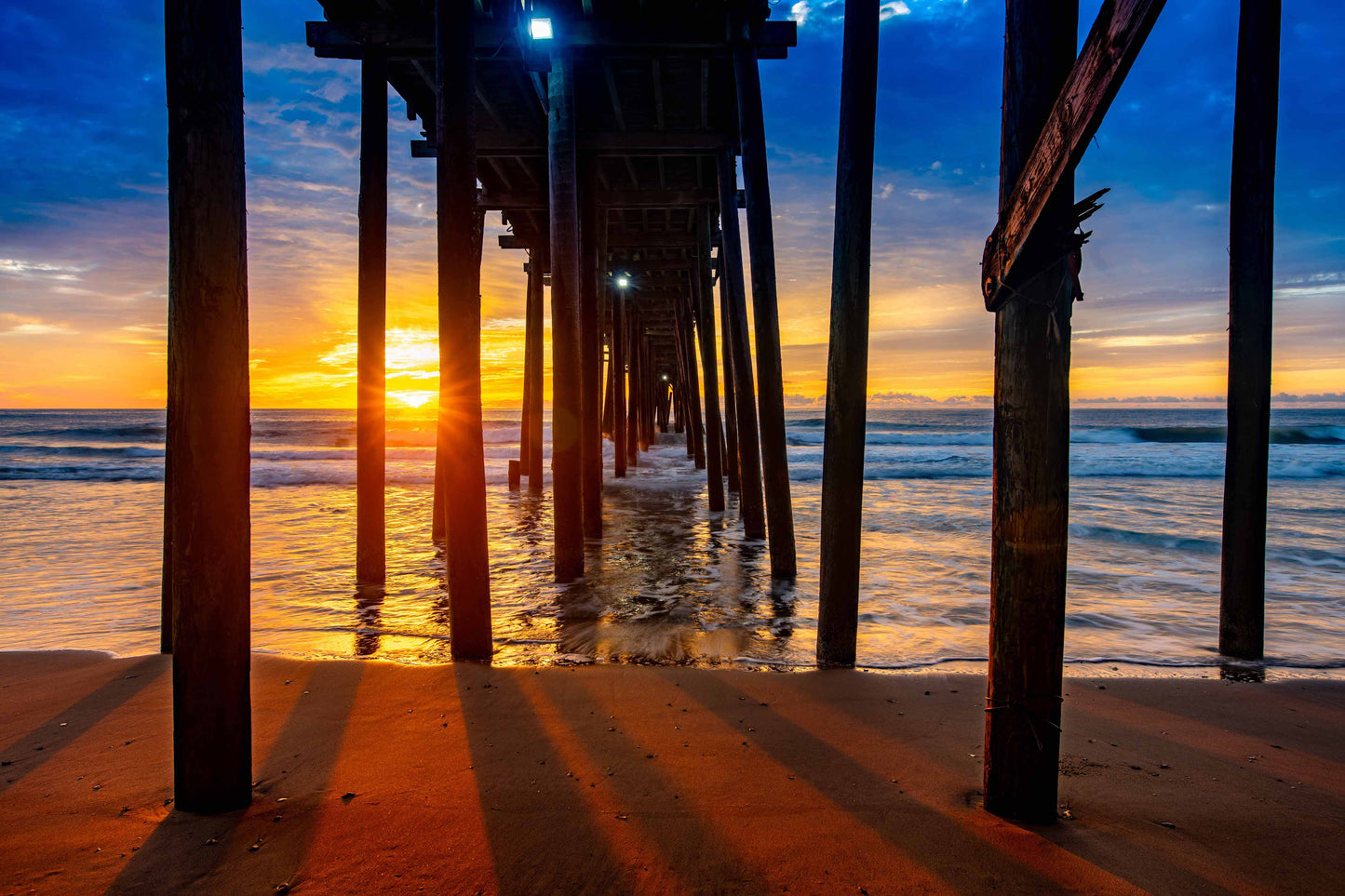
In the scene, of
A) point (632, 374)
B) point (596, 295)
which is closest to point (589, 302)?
point (596, 295)

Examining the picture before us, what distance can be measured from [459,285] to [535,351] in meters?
7.67

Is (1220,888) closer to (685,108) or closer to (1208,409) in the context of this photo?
(685,108)

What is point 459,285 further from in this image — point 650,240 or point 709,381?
point 650,240

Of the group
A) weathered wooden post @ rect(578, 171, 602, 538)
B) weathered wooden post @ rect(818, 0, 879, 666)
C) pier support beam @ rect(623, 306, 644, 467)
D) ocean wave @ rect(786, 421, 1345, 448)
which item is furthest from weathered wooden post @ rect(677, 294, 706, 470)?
ocean wave @ rect(786, 421, 1345, 448)

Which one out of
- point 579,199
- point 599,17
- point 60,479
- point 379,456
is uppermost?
point 599,17

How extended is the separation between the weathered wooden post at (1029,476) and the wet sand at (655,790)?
0.83ft

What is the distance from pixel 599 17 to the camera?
5922mm

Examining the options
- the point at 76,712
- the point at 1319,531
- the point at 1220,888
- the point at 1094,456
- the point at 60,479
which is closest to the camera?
the point at 1220,888

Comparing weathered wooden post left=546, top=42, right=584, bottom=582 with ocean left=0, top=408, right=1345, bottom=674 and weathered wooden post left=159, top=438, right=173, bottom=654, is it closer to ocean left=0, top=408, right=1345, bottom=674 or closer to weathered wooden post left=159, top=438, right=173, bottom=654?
ocean left=0, top=408, right=1345, bottom=674

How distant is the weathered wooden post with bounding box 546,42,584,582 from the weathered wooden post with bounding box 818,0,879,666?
2522 millimetres

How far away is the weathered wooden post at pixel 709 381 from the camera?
10484 mm

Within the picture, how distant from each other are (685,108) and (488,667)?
21.8ft

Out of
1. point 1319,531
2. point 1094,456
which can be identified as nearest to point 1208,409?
point 1094,456

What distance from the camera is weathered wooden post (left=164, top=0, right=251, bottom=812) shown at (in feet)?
6.36
